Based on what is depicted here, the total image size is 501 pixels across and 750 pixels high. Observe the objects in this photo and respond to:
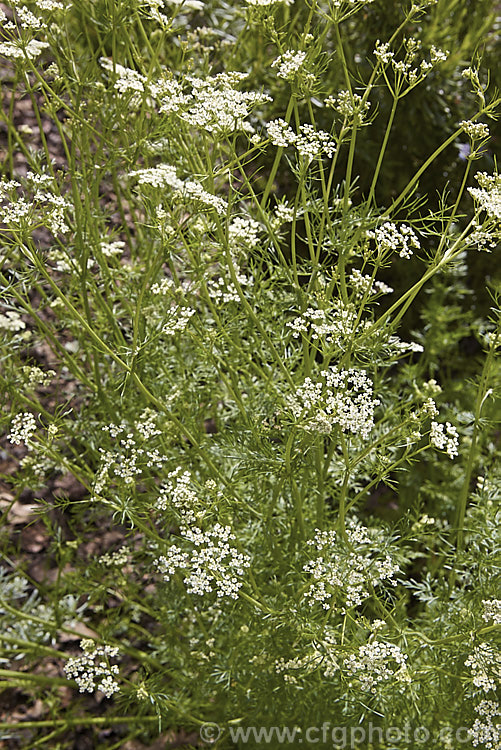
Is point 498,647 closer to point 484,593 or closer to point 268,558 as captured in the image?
point 484,593

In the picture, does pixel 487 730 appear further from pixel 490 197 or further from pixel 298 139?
pixel 298 139

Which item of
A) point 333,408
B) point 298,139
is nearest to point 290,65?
point 298,139

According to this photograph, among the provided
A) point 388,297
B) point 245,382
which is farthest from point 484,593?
point 388,297

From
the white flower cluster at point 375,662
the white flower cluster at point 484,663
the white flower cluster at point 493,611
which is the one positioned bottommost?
the white flower cluster at point 484,663

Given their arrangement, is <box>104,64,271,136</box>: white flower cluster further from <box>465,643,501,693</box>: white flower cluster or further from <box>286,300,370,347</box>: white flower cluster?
<box>465,643,501,693</box>: white flower cluster

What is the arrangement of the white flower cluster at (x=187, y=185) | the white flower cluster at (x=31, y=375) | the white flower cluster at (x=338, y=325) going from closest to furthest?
the white flower cluster at (x=187, y=185) → the white flower cluster at (x=338, y=325) → the white flower cluster at (x=31, y=375)

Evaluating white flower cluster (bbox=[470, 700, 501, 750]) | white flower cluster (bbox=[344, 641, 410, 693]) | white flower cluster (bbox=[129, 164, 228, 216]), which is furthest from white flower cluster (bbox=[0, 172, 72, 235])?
white flower cluster (bbox=[470, 700, 501, 750])

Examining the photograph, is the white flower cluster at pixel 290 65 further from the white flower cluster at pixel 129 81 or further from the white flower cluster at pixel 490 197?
the white flower cluster at pixel 490 197

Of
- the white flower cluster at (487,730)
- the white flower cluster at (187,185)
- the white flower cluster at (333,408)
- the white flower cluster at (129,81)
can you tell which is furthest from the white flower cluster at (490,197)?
the white flower cluster at (487,730)

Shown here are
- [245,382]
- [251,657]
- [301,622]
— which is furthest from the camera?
[245,382]
